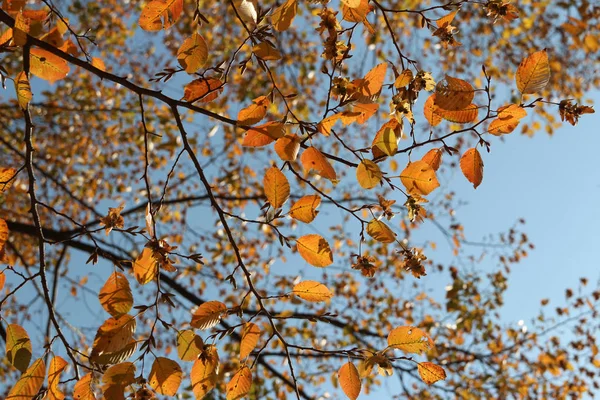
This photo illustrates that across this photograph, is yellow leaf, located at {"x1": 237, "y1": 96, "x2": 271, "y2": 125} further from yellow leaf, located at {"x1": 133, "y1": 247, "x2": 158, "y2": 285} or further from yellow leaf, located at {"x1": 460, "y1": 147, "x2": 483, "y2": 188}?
yellow leaf, located at {"x1": 460, "y1": 147, "x2": 483, "y2": 188}

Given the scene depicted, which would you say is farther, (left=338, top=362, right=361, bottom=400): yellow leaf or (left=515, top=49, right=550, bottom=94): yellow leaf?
(left=338, top=362, right=361, bottom=400): yellow leaf

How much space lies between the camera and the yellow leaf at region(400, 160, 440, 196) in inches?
50.3

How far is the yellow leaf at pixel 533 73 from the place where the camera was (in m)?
1.20

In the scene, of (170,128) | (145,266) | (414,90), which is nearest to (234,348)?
(170,128)

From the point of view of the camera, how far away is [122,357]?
1.21 meters

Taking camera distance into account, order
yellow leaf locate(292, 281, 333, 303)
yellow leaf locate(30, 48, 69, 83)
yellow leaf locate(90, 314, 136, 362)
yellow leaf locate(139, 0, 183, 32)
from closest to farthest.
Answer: yellow leaf locate(90, 314, 136, 362), yellow leaf locate(139, 0, 183, 32), yellow leaf locate(292, 281, 333, 303), yellow leaf locate(30, 48, 69, 83)

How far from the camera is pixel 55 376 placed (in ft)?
4.28

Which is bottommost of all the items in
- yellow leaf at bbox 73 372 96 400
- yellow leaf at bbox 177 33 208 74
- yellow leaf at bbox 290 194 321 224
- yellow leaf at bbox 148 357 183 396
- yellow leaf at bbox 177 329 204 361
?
yellow leaf at bbox 73 372 96 400

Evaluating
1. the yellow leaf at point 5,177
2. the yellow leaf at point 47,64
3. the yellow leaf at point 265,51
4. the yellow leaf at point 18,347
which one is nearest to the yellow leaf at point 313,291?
the yellow leaf at point 265,51

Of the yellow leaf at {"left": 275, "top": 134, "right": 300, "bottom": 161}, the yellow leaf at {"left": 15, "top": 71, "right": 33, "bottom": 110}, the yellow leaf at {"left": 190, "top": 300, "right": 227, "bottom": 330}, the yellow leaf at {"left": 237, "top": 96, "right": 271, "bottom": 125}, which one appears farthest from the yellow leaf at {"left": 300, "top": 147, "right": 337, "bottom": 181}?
the yellow leaf at {"left": 15, "top": 71, "right": 33, "bottom": 110}

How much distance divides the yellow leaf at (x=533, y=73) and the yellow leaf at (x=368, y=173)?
411 millimetres

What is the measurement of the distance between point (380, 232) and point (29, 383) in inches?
40.4

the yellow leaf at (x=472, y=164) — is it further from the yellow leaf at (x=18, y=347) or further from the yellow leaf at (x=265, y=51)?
the yellow leaf at (x=18, y=347)

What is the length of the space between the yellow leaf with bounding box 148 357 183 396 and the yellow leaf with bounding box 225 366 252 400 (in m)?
0.15
